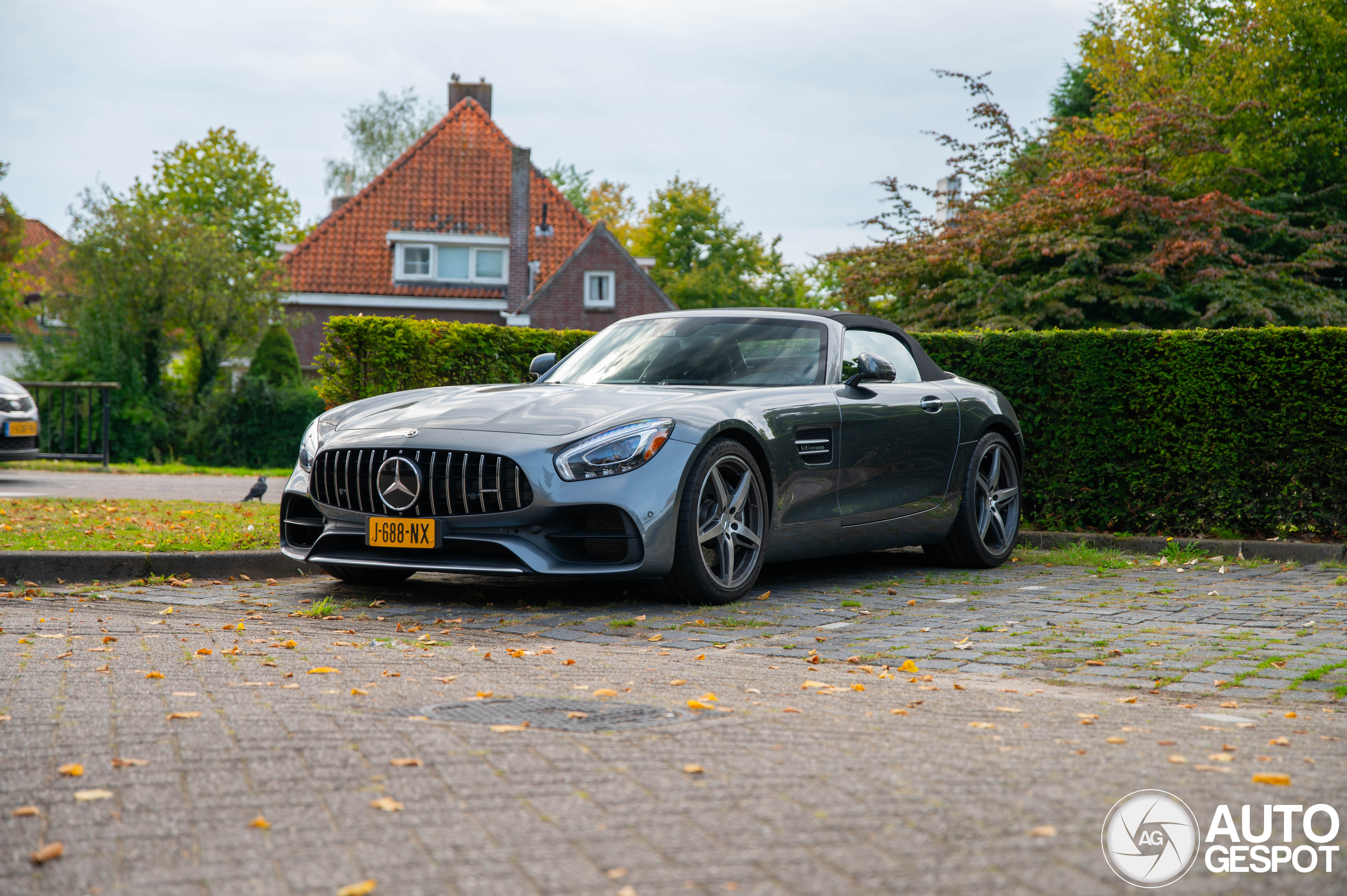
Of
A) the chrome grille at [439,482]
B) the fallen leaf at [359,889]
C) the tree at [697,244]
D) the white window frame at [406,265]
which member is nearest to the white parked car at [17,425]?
the chrome grille at [439,482]

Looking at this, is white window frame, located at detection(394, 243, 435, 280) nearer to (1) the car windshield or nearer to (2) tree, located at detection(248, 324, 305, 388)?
(2) tree, located at detection(248, 324, 305, 388)

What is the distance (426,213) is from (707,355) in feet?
125

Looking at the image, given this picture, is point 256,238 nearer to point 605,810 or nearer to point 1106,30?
point 1106,30

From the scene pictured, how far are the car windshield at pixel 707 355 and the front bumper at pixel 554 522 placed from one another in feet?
3.81

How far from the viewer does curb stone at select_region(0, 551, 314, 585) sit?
23.1 ft

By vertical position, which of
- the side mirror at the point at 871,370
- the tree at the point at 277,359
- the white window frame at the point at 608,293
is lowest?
the side mirror at the point at 871,370

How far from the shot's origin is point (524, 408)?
6586mm

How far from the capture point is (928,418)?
8.11 metres

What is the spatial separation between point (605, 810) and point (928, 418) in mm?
5633

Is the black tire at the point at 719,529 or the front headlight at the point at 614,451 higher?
the front headlight at the point at 614,451

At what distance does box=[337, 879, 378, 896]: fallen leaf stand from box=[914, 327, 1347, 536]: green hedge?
8507mm

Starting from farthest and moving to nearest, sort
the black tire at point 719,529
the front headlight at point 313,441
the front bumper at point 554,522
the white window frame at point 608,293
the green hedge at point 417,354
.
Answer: the white window frame at point 608,293 → the green hedge at point 417,354 → the front headlight at point 313,441 → the black tire at point 719,529 → the front bumper at point 554,522

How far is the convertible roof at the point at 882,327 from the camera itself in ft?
26.5

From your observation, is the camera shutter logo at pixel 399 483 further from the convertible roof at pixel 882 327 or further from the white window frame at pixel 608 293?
the white window frame at pixel 608 293
